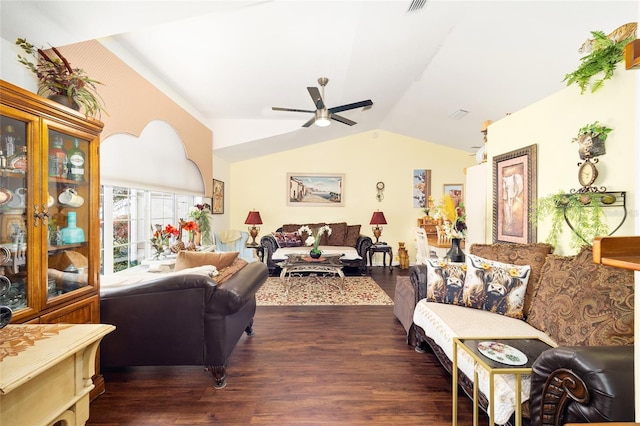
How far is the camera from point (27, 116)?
1473 mm

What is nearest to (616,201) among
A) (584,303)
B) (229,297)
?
(584,303)

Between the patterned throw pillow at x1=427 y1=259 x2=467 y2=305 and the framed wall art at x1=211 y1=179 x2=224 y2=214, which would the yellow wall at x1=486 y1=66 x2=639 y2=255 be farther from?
the framed wall art at x1=211 y1=179 x2=224 y2=214

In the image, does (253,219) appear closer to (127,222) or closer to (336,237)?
(336,237)

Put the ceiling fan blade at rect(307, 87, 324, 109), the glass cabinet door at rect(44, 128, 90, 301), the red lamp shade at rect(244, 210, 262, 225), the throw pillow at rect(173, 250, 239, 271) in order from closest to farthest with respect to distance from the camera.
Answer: the glass cabinet door at rect(44, 128, 90, 301) → the throw pillow at rect(173, 250, 239, 271) → the ceiling fan blade at rect(307, 87, 324, 109) → the red lamp shade at rect(244, 210, 262, 225)

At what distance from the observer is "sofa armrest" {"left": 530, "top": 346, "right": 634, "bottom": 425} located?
102 cm

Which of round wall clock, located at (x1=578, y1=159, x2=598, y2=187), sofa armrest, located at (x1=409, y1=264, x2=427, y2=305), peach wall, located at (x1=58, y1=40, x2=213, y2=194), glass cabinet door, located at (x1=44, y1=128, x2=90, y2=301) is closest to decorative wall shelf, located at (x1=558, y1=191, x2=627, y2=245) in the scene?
round wall clock, located at (x1=578, y1=159, x2=598, y2=187)

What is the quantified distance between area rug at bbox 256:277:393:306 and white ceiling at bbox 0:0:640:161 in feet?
9.10

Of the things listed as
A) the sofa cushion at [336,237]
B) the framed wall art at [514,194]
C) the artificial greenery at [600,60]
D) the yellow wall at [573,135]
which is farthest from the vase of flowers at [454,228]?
the sofa cushion at [336,237]

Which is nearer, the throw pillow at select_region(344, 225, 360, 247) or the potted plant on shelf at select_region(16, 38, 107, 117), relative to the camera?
the potted plant on shelf at select_region(16, 38, 107, 117)

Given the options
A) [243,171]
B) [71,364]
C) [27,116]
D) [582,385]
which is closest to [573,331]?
[582,385]

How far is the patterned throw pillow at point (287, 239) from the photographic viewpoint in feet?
20.0

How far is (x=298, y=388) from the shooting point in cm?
205

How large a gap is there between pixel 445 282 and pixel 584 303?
0.91 metres

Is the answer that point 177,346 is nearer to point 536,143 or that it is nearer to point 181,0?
point 181,0
